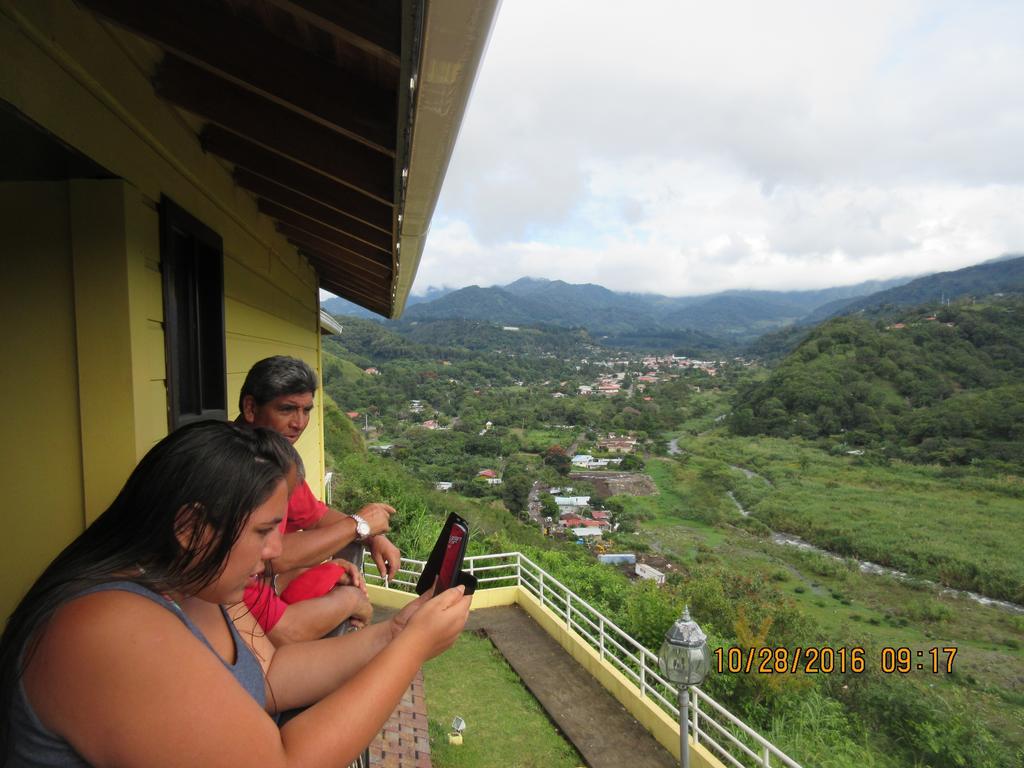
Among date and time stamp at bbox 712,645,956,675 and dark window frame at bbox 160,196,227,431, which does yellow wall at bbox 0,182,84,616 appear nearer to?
dark window frame at bbox 160,196,227,431

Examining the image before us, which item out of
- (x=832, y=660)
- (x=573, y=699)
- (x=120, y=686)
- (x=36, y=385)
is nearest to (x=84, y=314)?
(x=36, y=385)

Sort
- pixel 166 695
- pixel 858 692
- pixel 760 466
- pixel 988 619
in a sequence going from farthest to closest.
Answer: pixel 760 466, pixel 988 619, pixel 858 692, pixel 166 695

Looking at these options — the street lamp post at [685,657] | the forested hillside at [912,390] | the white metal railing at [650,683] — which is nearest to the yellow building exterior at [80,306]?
the white metal railing at [650,683]

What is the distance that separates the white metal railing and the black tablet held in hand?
2.35 metres

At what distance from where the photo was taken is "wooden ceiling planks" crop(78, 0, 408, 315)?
102 cm

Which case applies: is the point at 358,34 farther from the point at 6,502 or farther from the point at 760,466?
the point at 760,466

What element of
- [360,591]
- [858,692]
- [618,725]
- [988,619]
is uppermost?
[360,591]

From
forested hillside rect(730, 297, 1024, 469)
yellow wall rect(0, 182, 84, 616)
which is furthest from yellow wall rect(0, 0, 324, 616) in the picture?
forested hillside rect(730, 297, 1024, 469)

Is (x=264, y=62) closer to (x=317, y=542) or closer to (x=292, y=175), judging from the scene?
(x=292, y=175)

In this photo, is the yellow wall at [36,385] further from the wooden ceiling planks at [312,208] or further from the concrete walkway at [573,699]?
the concrete walkway at [573,699]

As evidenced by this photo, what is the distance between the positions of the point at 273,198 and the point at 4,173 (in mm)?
1377

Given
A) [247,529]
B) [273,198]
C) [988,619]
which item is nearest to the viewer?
[247,529]

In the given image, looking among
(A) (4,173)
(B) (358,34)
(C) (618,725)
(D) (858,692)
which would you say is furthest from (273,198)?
(D) (858,692)

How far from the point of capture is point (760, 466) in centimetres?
4456
